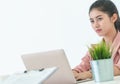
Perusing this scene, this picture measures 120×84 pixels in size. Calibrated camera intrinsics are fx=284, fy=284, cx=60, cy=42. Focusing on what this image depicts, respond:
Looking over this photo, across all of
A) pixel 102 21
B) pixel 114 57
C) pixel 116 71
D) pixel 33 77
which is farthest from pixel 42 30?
pixel 33 77

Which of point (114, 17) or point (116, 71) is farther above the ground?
point (114, 17)

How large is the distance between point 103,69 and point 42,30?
5.50 ft

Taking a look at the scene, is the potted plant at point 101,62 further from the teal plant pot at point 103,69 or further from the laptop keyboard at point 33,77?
the laptop keyboard at point 33,77

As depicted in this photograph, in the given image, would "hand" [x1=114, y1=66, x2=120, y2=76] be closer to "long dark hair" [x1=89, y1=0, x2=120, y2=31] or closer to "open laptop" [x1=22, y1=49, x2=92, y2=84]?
"open laptop" [x1=22, y1=49, x2=92, y2=84]

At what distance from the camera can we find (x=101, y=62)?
1.17 m

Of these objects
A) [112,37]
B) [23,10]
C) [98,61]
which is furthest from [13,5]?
[98,61]

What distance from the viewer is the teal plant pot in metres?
1.17

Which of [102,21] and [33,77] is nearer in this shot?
[33,77]

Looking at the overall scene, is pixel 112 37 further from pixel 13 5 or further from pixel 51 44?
pixel 13 5

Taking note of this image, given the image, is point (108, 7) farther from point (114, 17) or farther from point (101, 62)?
point (101, 62)

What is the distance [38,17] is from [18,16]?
0.65 feet

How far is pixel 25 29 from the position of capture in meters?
2.79

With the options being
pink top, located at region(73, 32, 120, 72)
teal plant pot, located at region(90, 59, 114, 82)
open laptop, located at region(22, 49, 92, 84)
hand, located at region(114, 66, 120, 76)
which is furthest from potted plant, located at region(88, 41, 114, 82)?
pink top, located at region(73, 32, 120, 72)

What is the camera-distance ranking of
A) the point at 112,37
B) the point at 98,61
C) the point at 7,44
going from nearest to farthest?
1. the point at 98,61
2. the point at 112,37
3. the point at 7,44
